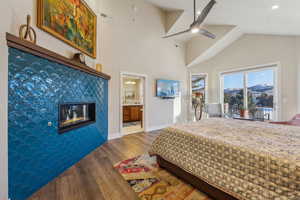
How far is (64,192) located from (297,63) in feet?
21.1

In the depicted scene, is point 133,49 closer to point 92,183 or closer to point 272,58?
point 92,183

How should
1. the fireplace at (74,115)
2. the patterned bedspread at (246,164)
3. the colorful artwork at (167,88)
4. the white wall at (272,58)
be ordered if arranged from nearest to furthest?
the patterned bedspread at (246,164) → the fireplace at (74,115) → the white wall at (272,58) → the colorful artwork at (167,88)

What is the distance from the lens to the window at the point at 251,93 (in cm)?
456

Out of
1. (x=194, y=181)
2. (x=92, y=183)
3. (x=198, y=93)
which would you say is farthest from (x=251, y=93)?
(x=92, y=183)

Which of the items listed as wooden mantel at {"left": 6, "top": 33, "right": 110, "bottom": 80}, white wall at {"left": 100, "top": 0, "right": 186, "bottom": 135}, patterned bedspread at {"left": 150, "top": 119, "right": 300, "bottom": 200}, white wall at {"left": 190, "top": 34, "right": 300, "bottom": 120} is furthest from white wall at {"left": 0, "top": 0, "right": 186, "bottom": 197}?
patterned bedspread at {"left": 150, "top": 119, "right": 300, "bottom": 200}

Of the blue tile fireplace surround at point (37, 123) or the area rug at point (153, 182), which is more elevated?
the blue tile fireplace surround at point (37, 123)

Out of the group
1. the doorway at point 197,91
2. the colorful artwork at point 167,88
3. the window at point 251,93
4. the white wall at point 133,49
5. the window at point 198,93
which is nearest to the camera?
the white wall at point 133,49

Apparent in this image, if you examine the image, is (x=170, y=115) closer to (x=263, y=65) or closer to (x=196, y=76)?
(x=196, y=76)

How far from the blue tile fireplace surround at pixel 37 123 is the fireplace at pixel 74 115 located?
99 millimetres

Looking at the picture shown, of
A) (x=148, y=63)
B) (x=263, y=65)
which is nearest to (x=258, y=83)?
(x=263, y=65)

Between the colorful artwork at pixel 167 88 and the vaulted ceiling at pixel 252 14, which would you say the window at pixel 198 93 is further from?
the vaulted ceiling at pixel 252 14

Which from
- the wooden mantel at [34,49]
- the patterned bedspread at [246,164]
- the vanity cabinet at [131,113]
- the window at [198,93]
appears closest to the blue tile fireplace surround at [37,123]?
the wooden mantel at [34,49]

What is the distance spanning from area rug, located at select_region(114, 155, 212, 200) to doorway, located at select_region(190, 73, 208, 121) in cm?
432

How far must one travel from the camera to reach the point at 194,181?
5.41 feet
